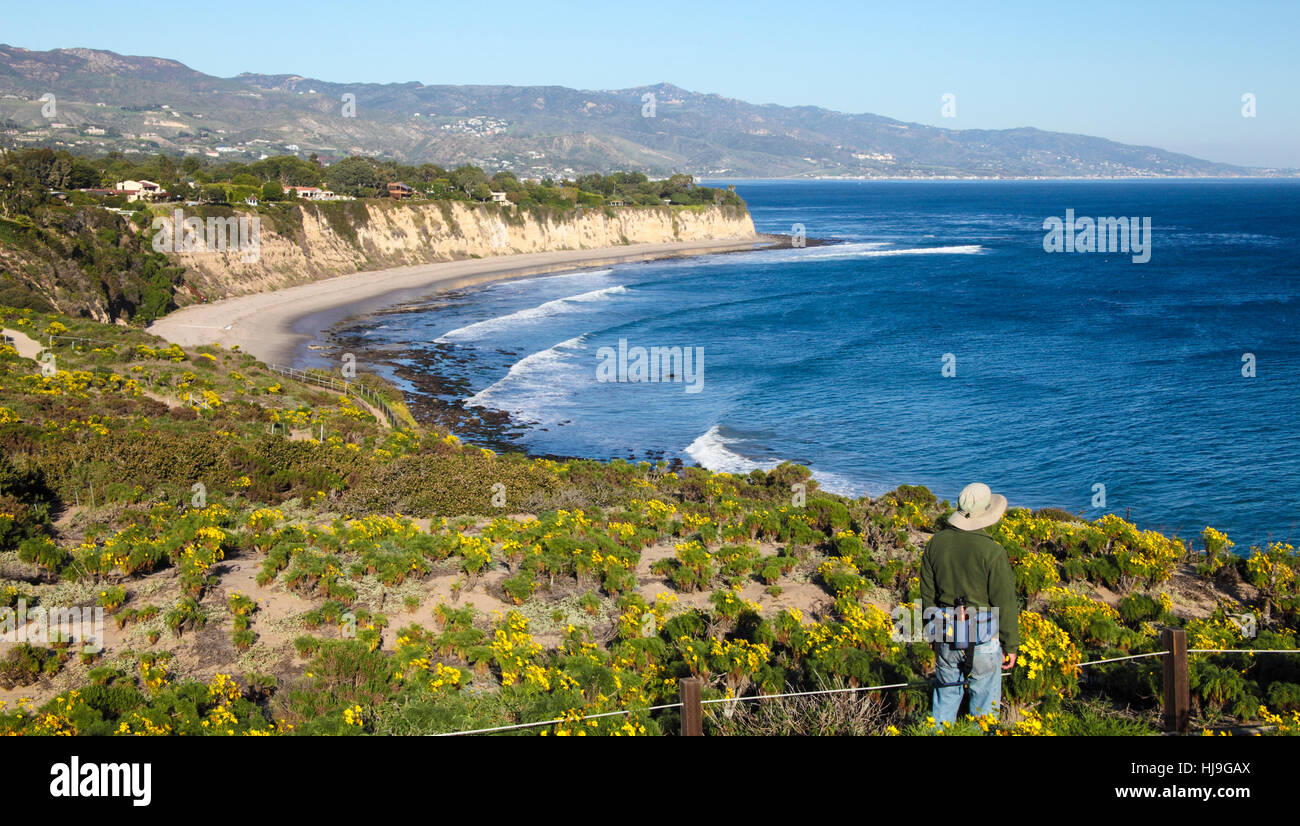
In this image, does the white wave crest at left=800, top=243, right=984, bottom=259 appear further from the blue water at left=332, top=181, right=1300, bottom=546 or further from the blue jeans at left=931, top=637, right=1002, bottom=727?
the blue jeans at left=931, top=637, right=1002, bottom=727

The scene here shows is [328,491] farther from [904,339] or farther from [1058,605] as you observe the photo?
[904,339]

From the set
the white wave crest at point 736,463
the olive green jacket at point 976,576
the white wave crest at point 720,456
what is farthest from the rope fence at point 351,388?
the olive green jacket at point 976,576

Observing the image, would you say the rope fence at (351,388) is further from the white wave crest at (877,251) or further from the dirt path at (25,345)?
the white wave crest at (877,251)

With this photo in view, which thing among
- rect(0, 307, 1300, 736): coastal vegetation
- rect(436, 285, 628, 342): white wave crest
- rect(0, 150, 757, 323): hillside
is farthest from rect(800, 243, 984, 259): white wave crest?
rect(0, 307, 1300, 736): coastal vegetation

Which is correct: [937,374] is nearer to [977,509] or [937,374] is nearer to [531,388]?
[531,388]
